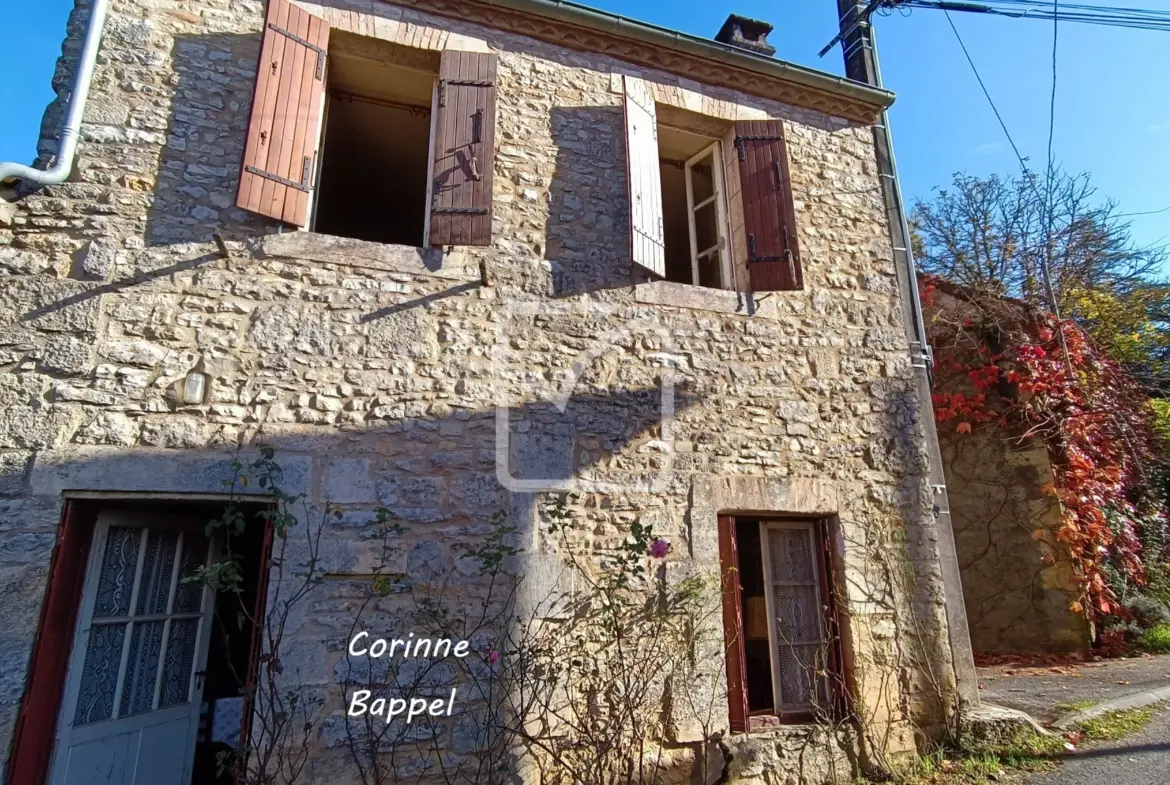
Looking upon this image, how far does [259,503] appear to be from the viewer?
3.32 m

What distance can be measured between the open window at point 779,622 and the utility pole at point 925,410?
76 cm

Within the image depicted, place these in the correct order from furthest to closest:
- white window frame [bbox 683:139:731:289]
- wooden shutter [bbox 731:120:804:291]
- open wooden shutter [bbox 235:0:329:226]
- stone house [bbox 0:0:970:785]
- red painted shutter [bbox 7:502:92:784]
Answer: white window frame [bbox 683:139:731:289]
wooden shutter [bbox 731:120:804:291]
open wooden shutter [bbox 235:0:329:226]
stone house [bbox 0:0:970:785]
red painted shutter [bbox 7:502:92:784]

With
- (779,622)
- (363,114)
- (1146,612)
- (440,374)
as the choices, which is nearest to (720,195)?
(440,374)

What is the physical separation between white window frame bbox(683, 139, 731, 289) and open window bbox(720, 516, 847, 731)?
1752mm

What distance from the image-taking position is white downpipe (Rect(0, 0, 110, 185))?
3.25 meters

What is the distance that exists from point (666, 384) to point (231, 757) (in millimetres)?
2938

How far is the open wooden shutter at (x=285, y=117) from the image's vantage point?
11.7ft

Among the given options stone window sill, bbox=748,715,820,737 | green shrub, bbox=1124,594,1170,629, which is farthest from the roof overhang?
green shrub, bbox=1124,594,1170,629

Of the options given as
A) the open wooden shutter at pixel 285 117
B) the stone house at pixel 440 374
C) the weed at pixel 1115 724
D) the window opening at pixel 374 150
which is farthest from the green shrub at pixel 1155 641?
the open wooden shutter at pixel 285 117

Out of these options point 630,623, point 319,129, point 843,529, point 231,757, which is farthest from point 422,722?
point 319,129

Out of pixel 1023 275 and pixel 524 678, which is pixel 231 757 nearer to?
pixel 524 678

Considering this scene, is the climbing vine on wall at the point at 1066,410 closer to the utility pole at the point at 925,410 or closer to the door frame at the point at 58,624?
the utility pole at the point at 925,410

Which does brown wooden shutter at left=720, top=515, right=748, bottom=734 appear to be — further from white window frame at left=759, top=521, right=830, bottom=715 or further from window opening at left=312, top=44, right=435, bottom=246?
window opening at left=312, top=44, right=435, bottom=246

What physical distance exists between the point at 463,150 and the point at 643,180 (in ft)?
3.86
